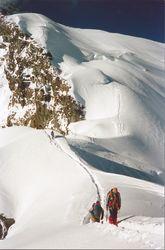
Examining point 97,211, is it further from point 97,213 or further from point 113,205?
point 113,205

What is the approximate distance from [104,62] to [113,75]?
18.2ft

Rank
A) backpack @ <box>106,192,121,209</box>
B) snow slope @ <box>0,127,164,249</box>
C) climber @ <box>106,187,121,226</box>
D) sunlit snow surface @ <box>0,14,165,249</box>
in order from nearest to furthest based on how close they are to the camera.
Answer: snow slope @ <box>0,127,164,249</box> → climber @ <box>106,187,121,226</box> → sunlit snow surface @ <box>0,14,165,249</box> → backpack @ <box>106,192,121,209</box>

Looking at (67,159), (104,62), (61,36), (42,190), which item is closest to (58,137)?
Result: (67,159)

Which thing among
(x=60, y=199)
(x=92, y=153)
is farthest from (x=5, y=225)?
(x=92, y=153)

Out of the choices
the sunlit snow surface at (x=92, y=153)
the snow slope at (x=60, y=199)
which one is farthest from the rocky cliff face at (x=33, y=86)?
the snow slope at (x=60, y=199)

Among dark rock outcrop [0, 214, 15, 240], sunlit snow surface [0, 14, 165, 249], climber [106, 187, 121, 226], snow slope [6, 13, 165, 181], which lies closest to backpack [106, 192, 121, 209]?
climber [106, 187, 121, 226]

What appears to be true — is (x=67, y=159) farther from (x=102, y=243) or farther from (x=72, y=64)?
(x=72, y=64)

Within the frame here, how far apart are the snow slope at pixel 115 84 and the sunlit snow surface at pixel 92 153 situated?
14cm

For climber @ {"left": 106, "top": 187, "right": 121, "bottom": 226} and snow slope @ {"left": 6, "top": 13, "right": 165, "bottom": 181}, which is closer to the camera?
climber @ {"left": 106, "top": 187, "right": 121, "bottom": 226}

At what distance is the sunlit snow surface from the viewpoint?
2178 centimetres

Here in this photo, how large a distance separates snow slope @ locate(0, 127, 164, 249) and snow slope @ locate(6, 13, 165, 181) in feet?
28.9

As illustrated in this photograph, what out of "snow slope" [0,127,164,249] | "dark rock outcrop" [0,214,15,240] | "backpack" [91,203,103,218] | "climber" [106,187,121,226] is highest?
"climber" [106,187,121,226]

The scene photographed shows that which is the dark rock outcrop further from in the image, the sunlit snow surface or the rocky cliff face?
the rocky cliff face

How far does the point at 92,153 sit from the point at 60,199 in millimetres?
14207
